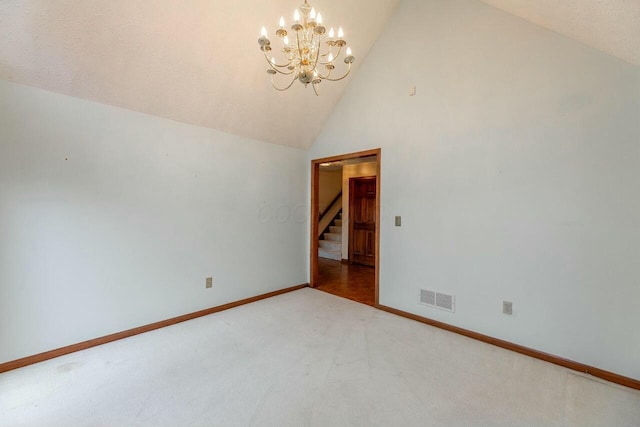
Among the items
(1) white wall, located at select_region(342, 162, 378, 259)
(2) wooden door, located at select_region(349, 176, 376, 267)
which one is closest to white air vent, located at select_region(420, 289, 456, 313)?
(2) wooden door, located at select_region(349, 176, 376, 267)

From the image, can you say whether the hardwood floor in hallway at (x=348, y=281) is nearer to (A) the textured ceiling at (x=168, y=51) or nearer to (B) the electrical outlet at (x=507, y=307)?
(B) the electrical outlet at (x=507, y=307)

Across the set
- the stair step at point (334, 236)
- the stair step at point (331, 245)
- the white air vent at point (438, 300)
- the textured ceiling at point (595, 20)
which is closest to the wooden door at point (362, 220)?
the stair step at point (331, 245)

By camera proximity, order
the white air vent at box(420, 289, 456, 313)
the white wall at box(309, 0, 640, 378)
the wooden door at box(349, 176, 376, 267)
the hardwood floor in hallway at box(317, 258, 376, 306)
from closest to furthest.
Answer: the white wall at box(309, 0, 640, 378) < the white air vent at box(420, 289, 456, 313) < the hardwood floor in hallway at box(317, 258, 376, 306) < the wooden door at box(349, 176, 376, 267)

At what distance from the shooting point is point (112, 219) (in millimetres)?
2475

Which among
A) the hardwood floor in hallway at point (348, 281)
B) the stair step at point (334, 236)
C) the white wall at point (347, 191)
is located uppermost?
the white wall at point (347, 191)

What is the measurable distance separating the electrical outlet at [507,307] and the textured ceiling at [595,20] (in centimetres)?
202

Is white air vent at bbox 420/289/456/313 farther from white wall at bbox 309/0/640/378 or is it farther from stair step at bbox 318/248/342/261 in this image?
stair step at bbox 318/248/342/261

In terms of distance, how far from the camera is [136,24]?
2076 millimetres

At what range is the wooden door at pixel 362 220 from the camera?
6.02 m

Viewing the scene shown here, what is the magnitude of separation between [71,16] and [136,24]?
0.38 meters

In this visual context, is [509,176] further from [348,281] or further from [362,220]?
[362,220]

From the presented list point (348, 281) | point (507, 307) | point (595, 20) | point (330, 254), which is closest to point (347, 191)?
point (330, 254)

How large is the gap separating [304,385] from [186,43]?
2.94m

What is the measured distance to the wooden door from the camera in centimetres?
602
